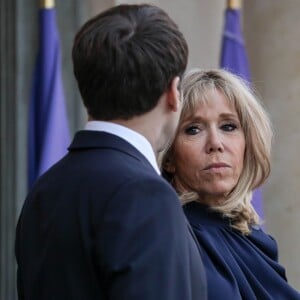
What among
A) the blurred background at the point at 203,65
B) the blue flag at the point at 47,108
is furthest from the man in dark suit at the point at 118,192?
the blurred background at the point at 203,65

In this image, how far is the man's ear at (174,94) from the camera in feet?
6.40

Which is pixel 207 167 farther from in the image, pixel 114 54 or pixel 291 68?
pixel 291 68

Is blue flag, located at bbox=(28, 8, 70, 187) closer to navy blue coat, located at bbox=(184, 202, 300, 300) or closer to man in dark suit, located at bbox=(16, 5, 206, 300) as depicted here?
navy blue coat, located at bbox=(184, 202, 300, 300)

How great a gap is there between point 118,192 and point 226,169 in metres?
0.82

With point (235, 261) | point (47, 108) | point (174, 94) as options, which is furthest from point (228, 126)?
point (47, 108)

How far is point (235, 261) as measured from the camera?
250 centimetres

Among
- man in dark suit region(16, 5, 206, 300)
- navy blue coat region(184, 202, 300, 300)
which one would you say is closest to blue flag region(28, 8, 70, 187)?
navy blue coat region(184, 202, 300, 300)

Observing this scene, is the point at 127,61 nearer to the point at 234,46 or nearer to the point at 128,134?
the point at 128,134

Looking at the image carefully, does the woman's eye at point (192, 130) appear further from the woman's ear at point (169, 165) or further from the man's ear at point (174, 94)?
the man's ear at point (174, 94)

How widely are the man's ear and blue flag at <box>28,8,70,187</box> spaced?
2959mm

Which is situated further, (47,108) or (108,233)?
(47,108)

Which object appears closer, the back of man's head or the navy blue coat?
the back of man's head

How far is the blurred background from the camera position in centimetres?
528

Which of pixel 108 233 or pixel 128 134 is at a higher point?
pixel 128 134
